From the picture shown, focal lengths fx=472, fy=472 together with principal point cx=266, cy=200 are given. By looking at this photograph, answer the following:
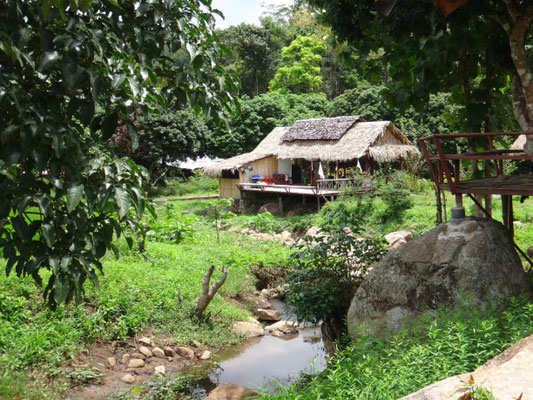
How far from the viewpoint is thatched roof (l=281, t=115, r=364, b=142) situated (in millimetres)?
22828

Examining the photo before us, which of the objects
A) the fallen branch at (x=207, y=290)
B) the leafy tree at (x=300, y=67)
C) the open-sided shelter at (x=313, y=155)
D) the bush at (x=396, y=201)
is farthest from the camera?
the leafy tree at (x=300, y=67)

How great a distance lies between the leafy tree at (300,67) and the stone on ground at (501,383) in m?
31.4

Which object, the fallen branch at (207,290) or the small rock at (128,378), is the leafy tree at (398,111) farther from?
the small rock at (128,378)

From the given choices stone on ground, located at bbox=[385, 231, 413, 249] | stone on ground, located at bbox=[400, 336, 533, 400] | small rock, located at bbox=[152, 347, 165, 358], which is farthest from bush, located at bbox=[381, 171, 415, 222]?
stone on ground, located at bbox=[400, 336, 533, 400]

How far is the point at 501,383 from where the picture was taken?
7.53ft

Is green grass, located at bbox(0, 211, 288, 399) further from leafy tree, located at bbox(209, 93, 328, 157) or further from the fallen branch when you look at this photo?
leafy tree, located at bbox(209, 93, 328, 157)

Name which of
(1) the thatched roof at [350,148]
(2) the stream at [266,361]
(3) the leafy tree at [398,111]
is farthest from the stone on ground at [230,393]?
(3) the leafy tree at [398,111]

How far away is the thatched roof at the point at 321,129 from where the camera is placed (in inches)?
899

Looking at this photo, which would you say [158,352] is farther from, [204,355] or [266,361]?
[266,361]

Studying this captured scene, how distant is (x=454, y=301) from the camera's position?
441cm

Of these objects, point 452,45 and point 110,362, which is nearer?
point 452,45

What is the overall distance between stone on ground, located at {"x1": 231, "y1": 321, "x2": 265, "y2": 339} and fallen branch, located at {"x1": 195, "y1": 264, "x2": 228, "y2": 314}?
75 cm

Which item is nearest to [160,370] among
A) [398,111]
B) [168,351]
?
[168,351]

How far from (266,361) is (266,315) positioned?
1757 mm
